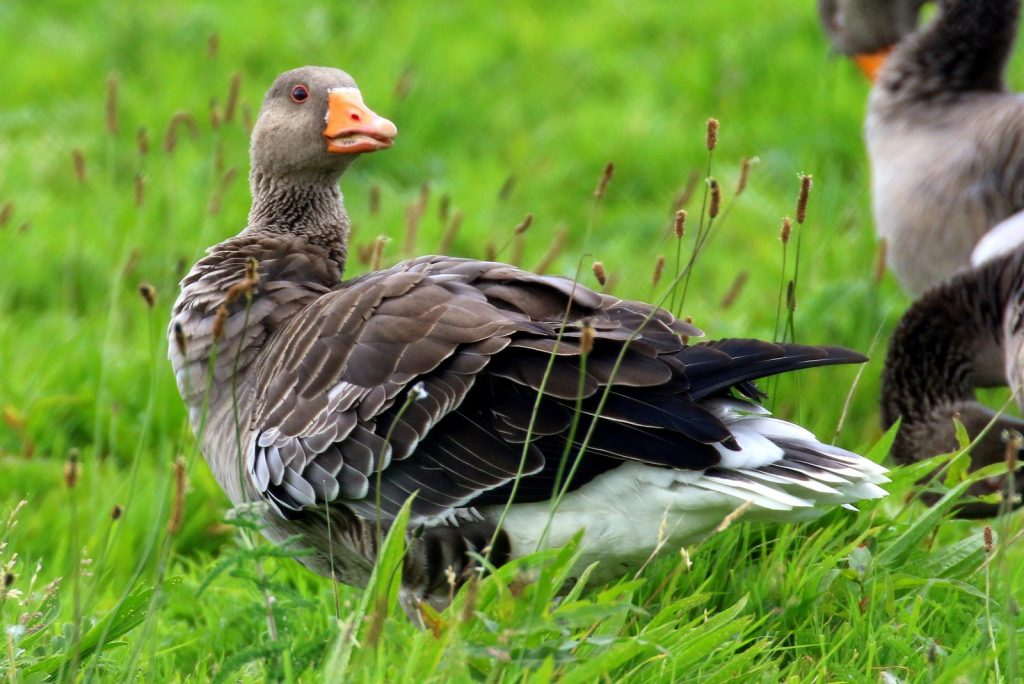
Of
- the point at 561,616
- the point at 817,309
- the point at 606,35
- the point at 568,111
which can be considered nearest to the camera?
the point at 561,616

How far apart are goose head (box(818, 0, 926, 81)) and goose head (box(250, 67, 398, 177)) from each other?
3723mm

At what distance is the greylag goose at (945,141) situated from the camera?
5895mm

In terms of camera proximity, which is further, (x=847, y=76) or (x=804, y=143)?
(x=847, y=76)

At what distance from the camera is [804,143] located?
24.5 feet

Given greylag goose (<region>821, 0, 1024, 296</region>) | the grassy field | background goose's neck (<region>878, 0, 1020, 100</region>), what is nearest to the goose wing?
the grassy field

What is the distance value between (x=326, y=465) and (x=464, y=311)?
0.52m

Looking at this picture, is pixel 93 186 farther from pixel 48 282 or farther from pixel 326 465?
pixel 326 465

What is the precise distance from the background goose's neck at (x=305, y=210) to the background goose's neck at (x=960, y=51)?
3.42 meters

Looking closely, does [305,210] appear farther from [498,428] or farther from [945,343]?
[945,343]

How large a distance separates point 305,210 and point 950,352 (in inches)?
97.9

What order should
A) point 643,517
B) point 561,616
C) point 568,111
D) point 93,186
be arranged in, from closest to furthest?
point 561,616 → point 643,517 → point 93,186 → point 568,111

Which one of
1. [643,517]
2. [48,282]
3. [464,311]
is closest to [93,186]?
[48,282]

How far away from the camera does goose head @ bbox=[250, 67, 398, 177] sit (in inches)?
159

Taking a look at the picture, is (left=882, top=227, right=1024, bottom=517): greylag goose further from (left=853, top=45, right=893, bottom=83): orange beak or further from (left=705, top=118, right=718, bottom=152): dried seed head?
(left=853, top=45, right=893, bottom=83): orange beak
